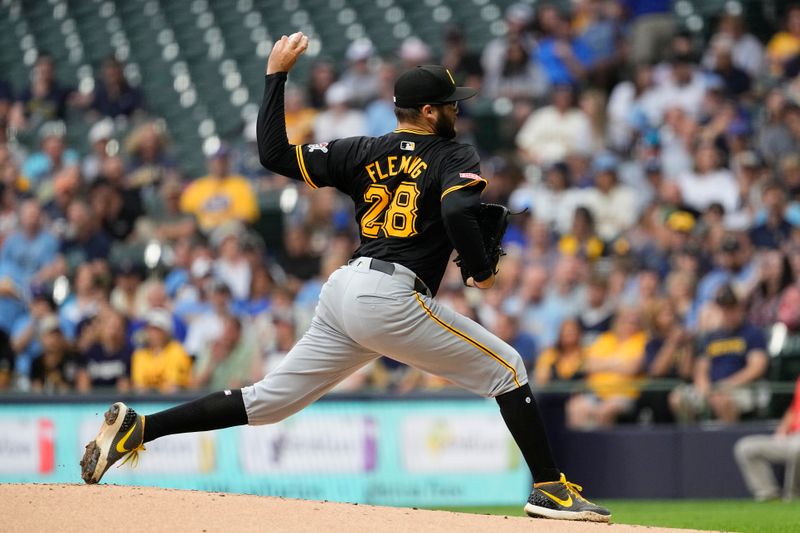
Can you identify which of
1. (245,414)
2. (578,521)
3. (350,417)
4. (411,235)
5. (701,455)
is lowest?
(701,455)

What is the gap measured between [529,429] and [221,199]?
9072 millimetres

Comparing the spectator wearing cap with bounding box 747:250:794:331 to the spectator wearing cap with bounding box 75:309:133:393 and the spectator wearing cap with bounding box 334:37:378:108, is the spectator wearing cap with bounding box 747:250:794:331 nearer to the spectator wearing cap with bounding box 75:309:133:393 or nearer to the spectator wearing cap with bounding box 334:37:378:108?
the spectator wearing cap with bounding box 75:309:133:393

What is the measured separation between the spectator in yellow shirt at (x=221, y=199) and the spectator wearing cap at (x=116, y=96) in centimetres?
269

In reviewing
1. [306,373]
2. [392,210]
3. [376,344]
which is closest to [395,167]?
[392,210]

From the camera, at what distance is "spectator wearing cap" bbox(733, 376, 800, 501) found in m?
9.82

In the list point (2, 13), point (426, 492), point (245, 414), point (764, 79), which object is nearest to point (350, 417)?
point (426, 492)

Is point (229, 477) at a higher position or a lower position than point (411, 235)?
lower

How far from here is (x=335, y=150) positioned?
600cm

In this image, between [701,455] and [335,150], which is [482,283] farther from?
[701,455]

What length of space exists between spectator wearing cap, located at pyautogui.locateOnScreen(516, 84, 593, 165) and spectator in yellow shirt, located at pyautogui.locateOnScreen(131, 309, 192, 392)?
4.52m

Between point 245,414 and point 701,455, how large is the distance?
18.6 ft

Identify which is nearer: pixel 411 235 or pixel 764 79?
pixel 411 235

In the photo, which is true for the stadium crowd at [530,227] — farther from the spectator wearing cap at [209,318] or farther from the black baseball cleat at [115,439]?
the black baseball cleat at [115,439]

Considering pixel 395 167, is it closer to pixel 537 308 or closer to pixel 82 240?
pixel 537 308
